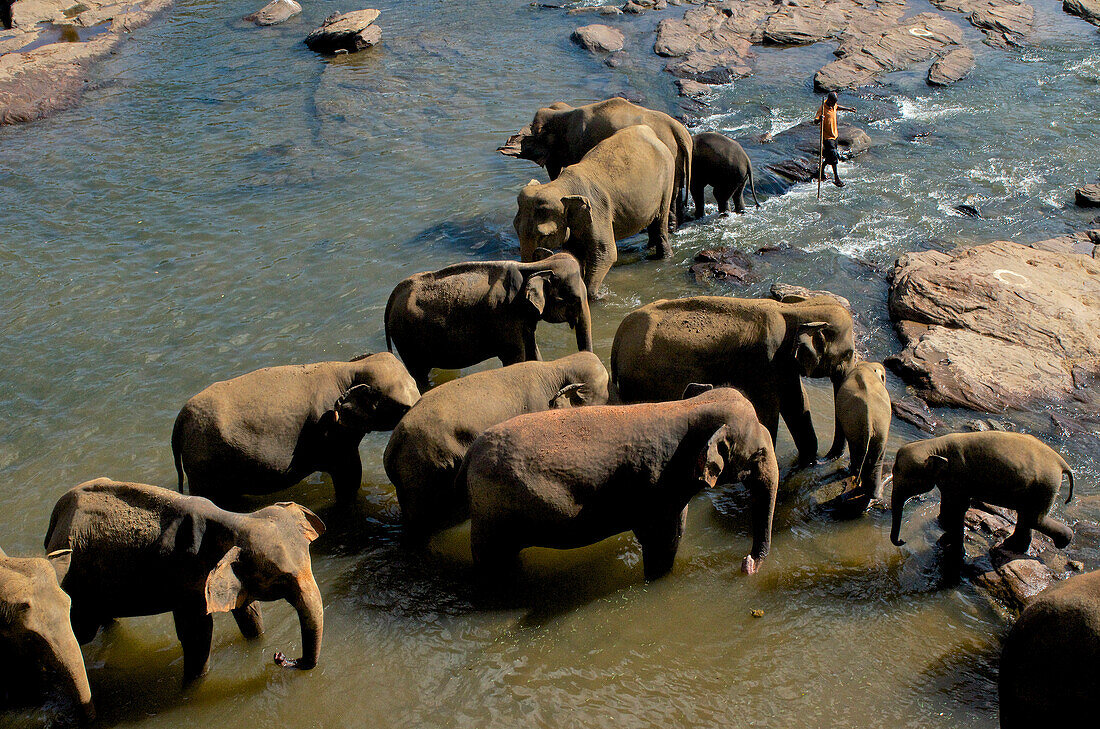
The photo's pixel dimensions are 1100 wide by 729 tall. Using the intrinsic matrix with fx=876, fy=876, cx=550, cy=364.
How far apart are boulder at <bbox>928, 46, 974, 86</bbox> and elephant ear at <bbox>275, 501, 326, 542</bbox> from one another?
1480 cm

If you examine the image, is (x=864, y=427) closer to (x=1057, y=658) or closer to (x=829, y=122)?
(x=1057, y=658)

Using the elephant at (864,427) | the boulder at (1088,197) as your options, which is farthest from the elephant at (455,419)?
the boulder at (1088,197)

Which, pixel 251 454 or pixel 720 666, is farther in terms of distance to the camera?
pixel 251 454

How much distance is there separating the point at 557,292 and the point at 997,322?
4403mm

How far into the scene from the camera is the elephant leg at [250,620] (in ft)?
16.4

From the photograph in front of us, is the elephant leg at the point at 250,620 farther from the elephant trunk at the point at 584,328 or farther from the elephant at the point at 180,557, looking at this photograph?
the elephant trunk at the point at 584,328

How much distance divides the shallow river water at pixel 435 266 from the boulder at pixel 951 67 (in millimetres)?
341

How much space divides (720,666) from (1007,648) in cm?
148

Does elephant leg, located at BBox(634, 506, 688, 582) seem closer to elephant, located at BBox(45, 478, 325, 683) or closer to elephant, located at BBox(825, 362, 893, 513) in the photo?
elephant, located at BBox(825, 362, 893, 513)

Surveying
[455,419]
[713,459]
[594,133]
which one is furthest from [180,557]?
[594,133]

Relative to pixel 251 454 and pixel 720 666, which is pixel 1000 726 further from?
pixel 251 454

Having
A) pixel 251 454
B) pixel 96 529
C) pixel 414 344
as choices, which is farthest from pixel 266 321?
pixel 96 529

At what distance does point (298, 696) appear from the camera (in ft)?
15.8

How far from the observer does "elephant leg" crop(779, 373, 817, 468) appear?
6445 millimetres
